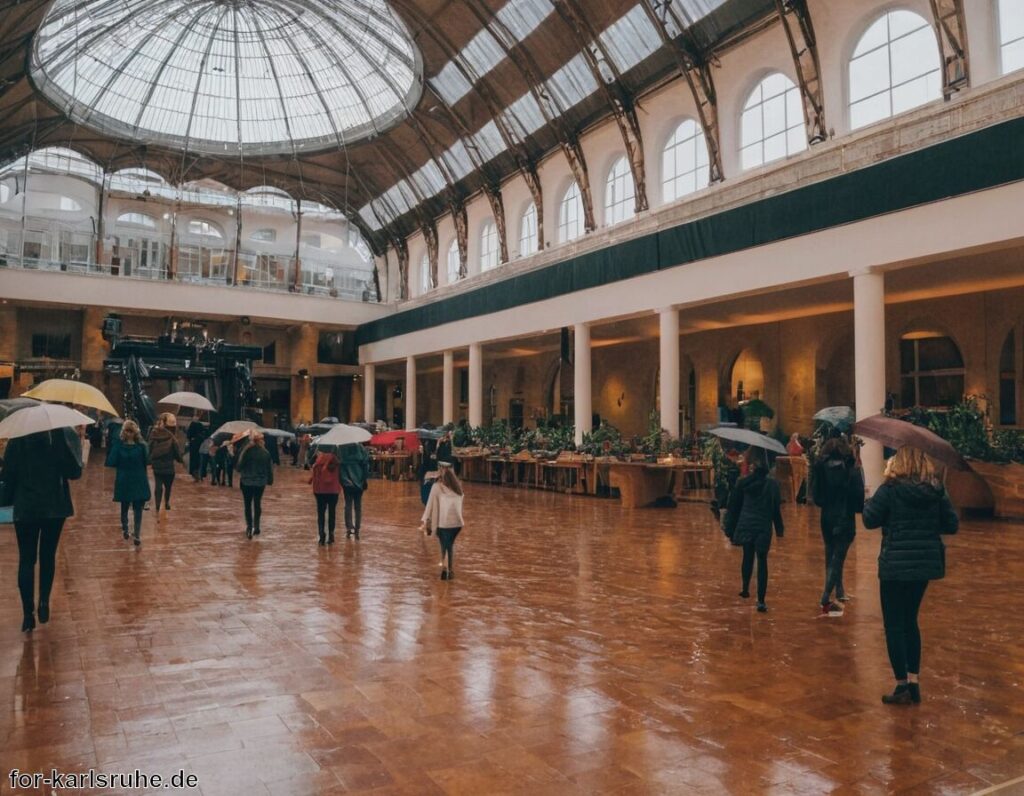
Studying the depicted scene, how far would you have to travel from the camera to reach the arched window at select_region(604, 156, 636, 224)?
932 inches

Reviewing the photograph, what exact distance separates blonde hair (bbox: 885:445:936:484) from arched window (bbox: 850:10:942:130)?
13.5 m

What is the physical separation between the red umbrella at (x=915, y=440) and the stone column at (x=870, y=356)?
9301mm

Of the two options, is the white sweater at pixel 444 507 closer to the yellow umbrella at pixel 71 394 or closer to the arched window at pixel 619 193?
the yellow umbrella at pixel 71 394

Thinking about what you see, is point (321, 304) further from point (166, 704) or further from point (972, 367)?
point (166, 704)

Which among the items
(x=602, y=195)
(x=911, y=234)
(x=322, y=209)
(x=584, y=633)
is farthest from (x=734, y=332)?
(x=322, y=209)

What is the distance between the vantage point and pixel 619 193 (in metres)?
24.2

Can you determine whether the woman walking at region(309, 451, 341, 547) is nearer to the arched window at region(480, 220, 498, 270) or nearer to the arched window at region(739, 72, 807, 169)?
the arched window at region(739, 72, 807, 169)

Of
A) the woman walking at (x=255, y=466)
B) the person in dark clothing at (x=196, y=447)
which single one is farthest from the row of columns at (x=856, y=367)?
the woman walking at (x=255, y=466)

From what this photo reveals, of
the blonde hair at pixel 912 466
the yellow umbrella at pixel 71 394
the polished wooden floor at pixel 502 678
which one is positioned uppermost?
the yellow umbrella at pixel 71 394

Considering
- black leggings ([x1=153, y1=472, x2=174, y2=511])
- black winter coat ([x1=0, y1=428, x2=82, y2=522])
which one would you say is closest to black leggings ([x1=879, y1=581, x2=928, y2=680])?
black winter coat ([x1=0, y1=428, x2=82, y2=522])

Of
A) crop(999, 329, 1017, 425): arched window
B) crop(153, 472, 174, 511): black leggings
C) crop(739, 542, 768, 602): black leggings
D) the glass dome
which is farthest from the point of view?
the glass dome

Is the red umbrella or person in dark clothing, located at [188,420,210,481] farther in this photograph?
person in dark clothing, located at [188,420,210,481]

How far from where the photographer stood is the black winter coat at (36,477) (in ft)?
18.7

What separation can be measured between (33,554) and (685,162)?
1962 centimetres
